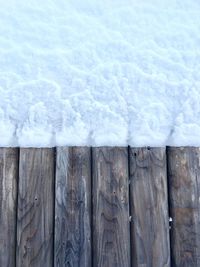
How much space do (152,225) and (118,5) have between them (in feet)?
2.61

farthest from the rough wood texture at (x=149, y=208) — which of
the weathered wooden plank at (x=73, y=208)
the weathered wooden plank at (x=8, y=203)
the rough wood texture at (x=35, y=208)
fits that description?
the weathered wooden plank at (x=8, y=203)

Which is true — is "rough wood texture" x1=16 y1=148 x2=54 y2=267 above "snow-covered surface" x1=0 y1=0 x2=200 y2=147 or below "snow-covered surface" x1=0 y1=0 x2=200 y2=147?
below

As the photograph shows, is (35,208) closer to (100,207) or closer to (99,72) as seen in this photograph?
(100,207)

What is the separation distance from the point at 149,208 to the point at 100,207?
150 millimetres

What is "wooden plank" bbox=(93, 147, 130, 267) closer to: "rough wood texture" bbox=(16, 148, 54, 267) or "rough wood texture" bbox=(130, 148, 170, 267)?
"rough wood texture" bbox=(130, 148, 170, 267)

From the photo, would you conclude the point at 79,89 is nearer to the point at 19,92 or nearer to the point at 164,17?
the point at 19,92

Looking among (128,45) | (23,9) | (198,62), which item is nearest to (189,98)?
(198,62)

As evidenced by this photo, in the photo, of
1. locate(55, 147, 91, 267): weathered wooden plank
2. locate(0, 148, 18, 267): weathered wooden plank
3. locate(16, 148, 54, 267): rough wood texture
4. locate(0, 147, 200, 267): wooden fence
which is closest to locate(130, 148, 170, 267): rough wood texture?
locate(0, 147, 200, 267): wooden fence

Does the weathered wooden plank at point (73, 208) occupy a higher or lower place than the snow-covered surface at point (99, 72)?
lower

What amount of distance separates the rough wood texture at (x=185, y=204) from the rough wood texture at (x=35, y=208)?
0.37m

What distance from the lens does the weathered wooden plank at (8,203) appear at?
1.19 metres

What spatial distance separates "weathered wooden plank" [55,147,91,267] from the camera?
118 cm

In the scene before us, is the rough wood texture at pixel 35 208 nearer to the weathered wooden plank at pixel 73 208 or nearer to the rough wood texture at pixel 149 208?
the weathered wooden plank at pixel 73 208

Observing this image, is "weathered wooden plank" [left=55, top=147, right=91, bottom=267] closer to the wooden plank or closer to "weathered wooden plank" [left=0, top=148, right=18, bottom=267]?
the wooden plank
